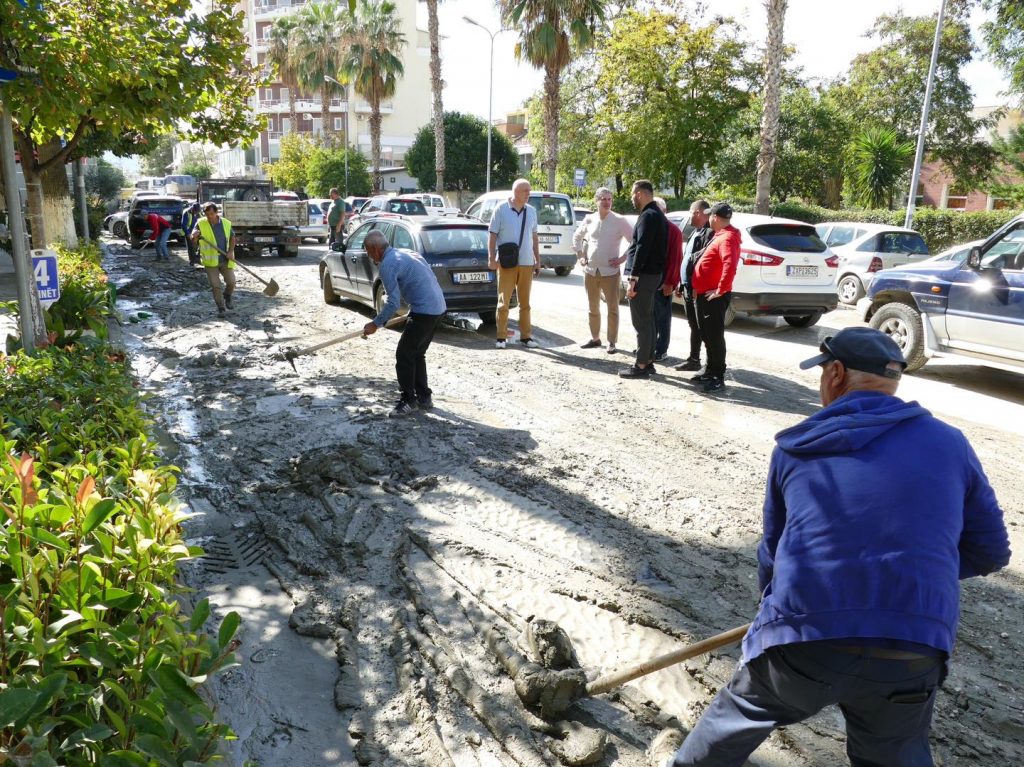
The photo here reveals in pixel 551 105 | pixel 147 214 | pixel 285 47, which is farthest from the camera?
pixel 285 47

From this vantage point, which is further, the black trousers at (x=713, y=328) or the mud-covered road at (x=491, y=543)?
the black trousers at (x=713, y=328)

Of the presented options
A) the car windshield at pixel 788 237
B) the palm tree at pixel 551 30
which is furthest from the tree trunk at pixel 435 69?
the car windshield at pixel 788 237

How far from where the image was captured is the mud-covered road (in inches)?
129

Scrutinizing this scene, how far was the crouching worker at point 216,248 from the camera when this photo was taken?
12.5 meters

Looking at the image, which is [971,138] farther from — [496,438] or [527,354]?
[496,438]

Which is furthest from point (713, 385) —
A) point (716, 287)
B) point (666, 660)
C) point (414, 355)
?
point (666, 660)

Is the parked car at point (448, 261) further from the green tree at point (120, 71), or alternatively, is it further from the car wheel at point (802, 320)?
the car wheel at point (802, 320)

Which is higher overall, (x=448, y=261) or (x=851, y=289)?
(x=448, y=261)

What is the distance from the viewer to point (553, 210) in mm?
18984

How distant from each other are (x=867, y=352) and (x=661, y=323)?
24.3ft

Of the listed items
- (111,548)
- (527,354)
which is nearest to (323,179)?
(527,354)

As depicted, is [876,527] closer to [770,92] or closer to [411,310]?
[411,310]

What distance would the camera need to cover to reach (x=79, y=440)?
4055 mm

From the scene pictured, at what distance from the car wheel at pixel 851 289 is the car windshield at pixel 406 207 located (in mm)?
12208
